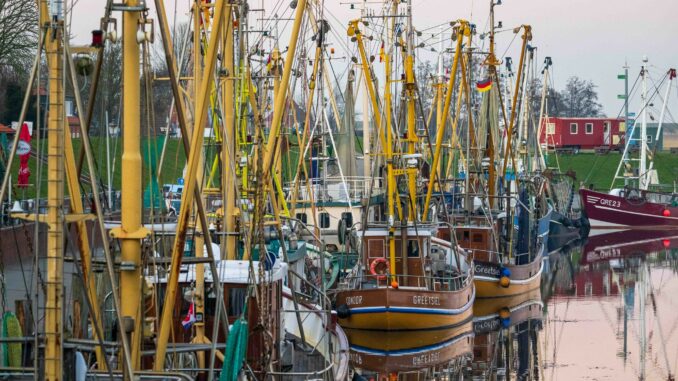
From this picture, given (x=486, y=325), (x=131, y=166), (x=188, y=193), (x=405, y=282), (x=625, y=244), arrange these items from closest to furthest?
(x=131, y=166) → (x=188, y=193) → (x=405, y=282) → (x=486, y=325) → (x=625, y=244)

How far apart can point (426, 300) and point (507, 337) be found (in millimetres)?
5262

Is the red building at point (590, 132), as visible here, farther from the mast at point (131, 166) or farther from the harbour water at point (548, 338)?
the mast at point (131, 166)

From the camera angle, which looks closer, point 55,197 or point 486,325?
point 55,197

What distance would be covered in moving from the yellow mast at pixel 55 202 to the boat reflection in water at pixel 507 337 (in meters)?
19.1

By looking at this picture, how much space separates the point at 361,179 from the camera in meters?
44.7

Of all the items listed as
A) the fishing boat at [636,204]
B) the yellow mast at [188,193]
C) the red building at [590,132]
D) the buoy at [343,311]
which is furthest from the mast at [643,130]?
the yellow mast at [188,193]

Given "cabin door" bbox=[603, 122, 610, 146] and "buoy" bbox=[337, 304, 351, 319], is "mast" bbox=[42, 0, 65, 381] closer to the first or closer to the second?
"buoy" bbox=[337, 304, 351, 319]

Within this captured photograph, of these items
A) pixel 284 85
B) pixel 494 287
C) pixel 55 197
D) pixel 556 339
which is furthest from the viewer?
pixel 494 287

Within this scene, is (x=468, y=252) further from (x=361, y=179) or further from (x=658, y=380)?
(x=658, y=380)

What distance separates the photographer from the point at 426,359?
32.8 meters

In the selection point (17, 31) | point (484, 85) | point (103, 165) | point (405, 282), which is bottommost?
point (405, 282)

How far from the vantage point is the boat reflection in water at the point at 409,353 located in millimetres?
31125

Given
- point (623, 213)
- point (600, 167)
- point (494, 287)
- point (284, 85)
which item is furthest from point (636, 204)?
point (284, 85)

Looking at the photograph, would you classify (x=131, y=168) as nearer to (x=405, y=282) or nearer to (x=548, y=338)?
(x=405, y=282)
